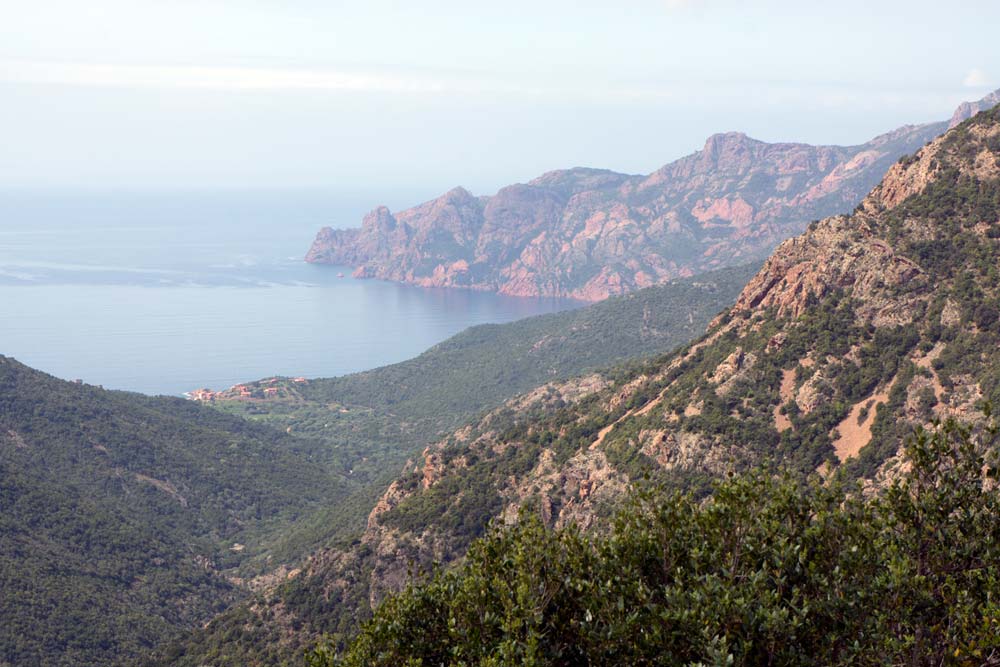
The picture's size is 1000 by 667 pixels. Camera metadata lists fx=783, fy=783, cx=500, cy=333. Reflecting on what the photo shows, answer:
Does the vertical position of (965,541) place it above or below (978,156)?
below

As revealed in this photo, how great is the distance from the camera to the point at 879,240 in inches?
2869

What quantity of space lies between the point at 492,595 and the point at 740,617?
25.2ft

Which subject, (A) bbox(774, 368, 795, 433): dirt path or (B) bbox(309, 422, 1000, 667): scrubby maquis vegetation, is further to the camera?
(A) bbox(774, 368, 795, 433): dirt path

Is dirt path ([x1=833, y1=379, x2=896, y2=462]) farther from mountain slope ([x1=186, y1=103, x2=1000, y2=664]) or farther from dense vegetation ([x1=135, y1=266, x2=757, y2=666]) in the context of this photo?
dense vegetation ([x1=135, y1=266, x2=757, y2=666])

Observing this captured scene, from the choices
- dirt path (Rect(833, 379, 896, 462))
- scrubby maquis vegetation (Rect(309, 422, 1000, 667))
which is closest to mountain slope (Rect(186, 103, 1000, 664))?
dirt path (Rect(833, 379, 896, 462))

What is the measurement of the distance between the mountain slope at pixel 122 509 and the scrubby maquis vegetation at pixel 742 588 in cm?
6090

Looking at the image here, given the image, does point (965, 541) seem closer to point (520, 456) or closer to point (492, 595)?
point (492, 595)

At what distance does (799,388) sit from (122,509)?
91142mm

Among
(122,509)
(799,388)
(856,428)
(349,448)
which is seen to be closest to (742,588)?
(856,428)

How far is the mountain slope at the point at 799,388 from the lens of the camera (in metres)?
60.2

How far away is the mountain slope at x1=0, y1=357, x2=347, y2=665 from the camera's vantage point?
7431 centimetres

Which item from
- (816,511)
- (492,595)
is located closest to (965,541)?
(816,511)

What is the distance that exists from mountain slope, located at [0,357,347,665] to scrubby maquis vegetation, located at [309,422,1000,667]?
6090 centimetres

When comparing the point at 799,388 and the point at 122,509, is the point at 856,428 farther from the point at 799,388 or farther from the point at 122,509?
the point at 122,509
